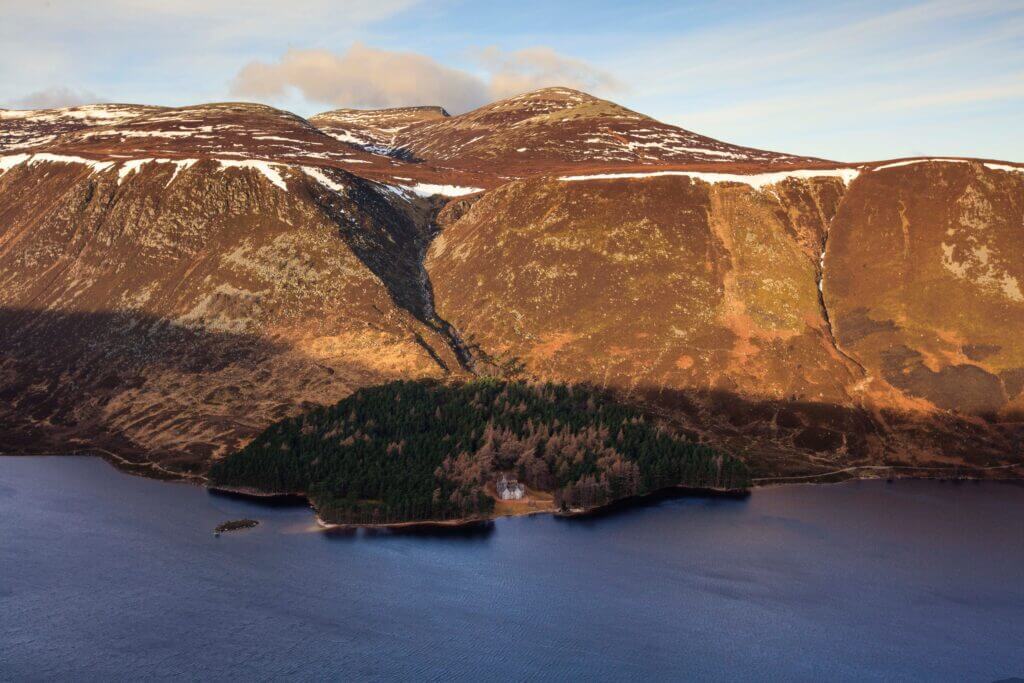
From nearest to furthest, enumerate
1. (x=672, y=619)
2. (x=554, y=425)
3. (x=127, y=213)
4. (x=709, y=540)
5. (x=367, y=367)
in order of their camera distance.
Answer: (x=672, y=619)
(x=709, y=540)
(x=554, y=425)
(x=367, y=367)
(x=127, y=213)

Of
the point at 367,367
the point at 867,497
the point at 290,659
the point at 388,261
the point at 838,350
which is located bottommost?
the point at 290,659

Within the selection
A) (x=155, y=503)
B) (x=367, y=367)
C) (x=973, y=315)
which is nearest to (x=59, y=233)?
(x=367, y=367)

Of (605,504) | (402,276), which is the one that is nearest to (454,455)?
(605,504)

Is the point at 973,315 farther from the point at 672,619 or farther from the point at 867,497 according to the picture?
the point at 672,619

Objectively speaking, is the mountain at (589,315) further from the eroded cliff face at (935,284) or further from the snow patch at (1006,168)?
the snow patch at (1006,168)

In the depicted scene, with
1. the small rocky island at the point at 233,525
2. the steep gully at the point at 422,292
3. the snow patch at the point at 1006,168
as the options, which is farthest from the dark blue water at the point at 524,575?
the snow patch at the point at 1006,168

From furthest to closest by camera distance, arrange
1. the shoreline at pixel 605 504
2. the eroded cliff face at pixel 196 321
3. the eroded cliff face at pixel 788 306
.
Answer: the eroded cliff face at pixel 196 321 < the eroded cliff face at pixel 788 306 < the shoreline at pixel 605 504

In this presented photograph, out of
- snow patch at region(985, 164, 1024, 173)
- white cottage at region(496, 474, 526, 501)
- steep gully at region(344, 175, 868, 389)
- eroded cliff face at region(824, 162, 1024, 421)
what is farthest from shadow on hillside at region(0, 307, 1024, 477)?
snow patch at region(985, 164, 1024, 173)
